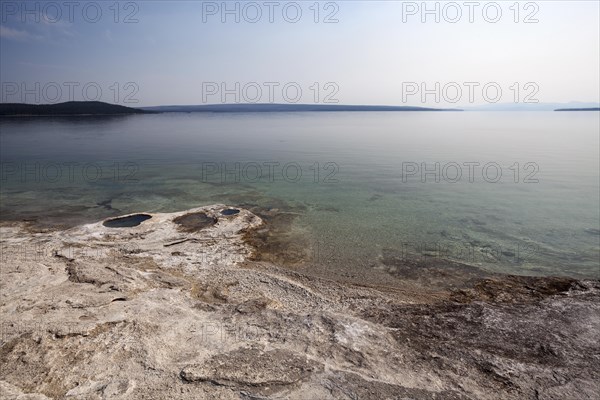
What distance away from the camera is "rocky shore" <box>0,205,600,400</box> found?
5500 millimetres

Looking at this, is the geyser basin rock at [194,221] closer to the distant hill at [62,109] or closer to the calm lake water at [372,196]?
the calm lake water at [372,196]

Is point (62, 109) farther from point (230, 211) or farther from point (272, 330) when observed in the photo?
point (272, 330)

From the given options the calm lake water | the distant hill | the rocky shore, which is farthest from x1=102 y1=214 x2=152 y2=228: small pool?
the distant hill

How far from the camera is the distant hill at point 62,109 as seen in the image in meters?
114

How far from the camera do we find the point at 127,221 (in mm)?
13953

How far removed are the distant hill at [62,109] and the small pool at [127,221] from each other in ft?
416

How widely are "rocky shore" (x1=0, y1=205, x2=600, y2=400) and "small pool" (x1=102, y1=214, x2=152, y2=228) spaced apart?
8.37 ft

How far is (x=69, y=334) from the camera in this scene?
6.55 m

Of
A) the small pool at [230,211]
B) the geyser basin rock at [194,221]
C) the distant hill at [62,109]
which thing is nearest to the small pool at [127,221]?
the geyser basin rock at [194,221]

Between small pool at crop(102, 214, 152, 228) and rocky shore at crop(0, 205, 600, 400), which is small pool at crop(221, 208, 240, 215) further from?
rocky shore at crop(0, 205, 600, 400)

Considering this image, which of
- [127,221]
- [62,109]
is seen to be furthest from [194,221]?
[62,109]

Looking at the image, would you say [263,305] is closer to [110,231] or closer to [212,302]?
[212,302]

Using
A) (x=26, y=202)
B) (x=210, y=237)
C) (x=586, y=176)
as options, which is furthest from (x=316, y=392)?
(x=586, y=176)

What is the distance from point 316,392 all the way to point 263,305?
2834 mm
